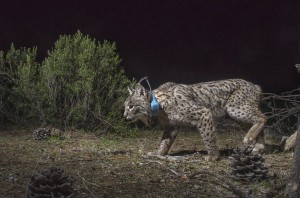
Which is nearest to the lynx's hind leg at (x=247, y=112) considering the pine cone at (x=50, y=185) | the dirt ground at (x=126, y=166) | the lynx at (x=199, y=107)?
the lynx at (x=199, y=107)

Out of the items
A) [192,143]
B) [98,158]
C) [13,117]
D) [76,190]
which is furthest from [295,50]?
[76,190]

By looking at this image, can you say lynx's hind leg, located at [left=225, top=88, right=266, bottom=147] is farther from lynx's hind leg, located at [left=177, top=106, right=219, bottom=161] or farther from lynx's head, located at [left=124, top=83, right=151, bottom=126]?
lynx's head, located at [left=124, top=83, right=151, bottom=126]

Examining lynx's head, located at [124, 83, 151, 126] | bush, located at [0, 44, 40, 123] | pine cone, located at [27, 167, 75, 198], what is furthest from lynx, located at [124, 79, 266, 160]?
pine cone, located at [27, 167, 75, 198]

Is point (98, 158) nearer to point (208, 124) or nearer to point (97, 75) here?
point (208, 124)

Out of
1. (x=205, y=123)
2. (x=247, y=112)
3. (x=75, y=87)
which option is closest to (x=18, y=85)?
(x=75, y=87)

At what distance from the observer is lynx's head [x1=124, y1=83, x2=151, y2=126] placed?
6.75m

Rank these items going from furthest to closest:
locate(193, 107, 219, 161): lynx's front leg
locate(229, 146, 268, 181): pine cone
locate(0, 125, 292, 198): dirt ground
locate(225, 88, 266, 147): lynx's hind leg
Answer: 1. locate(225, 88, 266, 147): lynx's hind leg
2. locate(193, 107, 219, 161): lynx's front leg
3. locate(229, 146, 268, 181): pine cone
4. locate(0, 125, 292, 198): dirt ground

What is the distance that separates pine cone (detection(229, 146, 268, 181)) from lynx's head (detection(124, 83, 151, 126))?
163 cm

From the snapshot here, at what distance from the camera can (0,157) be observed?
6219 mm

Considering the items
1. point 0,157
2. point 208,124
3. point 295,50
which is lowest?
point 0,157

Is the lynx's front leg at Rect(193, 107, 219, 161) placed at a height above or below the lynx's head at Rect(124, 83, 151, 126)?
below

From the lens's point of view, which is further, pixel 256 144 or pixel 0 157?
pixel 256 144

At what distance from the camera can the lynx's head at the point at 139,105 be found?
22.2 ft

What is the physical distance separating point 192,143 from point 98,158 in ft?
6.80
